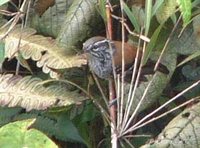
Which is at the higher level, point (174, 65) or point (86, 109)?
point (174, 65)

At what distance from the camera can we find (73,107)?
2.60m

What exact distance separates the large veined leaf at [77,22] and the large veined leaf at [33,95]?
22 cm

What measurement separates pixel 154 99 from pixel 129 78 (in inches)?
6.2

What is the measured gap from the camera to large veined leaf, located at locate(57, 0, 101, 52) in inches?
101

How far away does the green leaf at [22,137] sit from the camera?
204cm

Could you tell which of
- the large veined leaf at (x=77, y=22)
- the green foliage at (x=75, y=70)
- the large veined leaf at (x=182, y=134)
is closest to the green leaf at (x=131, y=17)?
the green foliage at (x=75, y=70)

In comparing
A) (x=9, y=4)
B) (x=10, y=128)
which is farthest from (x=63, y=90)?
(x=9, y=4)

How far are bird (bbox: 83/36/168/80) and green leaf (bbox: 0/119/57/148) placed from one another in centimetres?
59

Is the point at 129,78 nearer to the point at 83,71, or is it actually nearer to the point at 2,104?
the point at 83,71

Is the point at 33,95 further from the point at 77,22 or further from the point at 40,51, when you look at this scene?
the point at 77,22

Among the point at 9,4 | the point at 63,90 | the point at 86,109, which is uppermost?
the point at 9,4

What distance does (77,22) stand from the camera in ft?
8.41

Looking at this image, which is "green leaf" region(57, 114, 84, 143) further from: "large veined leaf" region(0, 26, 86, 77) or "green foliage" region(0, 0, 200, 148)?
"large veined leaf" region(0, 26, 86, 77)

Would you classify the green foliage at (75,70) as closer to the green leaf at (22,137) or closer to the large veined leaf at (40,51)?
the large veined leaf at (40,51)
